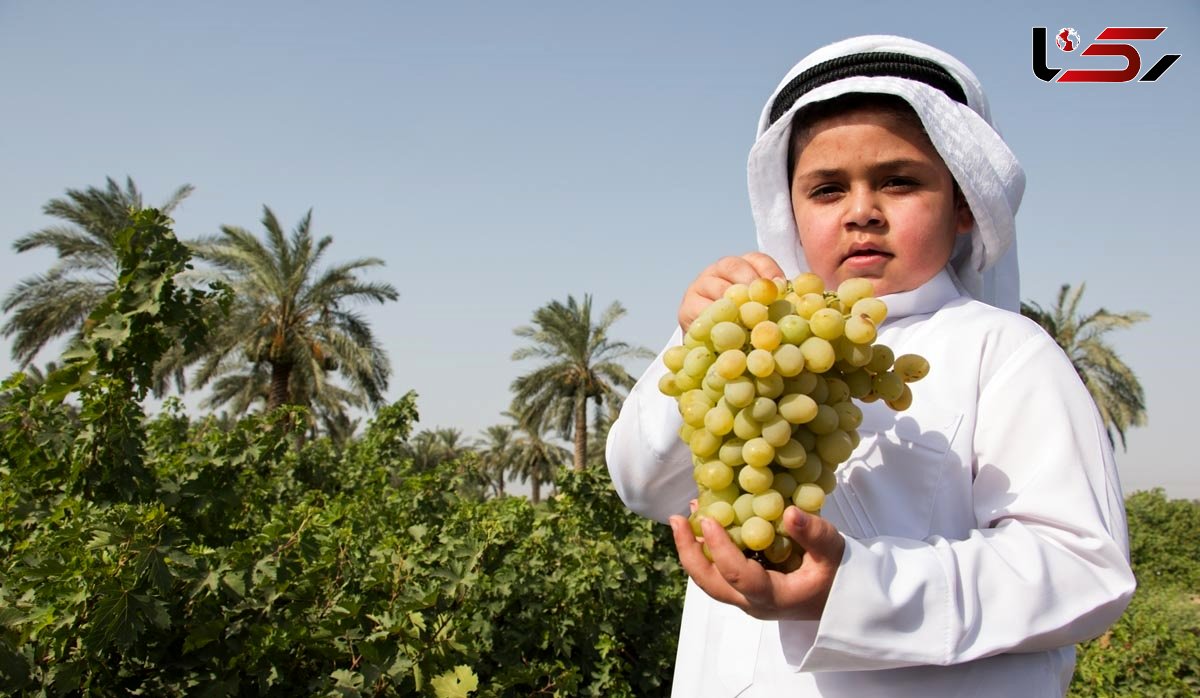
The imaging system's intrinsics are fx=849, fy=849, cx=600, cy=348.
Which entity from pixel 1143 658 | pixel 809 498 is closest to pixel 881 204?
pixel 809 498

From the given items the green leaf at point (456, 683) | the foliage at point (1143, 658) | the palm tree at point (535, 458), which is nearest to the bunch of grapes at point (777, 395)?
the green leaf at point (456, 683)

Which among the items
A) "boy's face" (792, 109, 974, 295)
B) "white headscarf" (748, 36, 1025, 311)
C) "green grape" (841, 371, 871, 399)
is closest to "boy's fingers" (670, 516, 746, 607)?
"green grape" (841, 371, 871, 399)

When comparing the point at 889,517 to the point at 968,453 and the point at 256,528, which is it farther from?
the point at 256,528

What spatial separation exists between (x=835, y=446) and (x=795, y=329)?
0.16 metres

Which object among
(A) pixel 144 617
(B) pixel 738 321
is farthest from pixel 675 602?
(B) pixel 738 321

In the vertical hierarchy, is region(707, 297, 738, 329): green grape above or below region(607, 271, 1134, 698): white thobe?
above

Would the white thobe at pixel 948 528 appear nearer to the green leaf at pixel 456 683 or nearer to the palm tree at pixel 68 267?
the green leaf at pixel 456 683

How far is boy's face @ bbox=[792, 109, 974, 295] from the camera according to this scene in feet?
4.93

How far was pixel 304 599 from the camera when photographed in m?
3.32

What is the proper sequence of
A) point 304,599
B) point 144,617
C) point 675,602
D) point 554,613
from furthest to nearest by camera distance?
point 675,602, point 554,613, point 304,599, point 144,617

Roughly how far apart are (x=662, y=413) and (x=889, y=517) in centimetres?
39

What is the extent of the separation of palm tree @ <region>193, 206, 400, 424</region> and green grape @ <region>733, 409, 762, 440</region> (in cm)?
1798

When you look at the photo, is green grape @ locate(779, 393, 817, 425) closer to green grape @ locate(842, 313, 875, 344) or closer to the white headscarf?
green grape @ locate(842, 313, 875, 344)

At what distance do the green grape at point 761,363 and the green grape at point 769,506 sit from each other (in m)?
0.15
